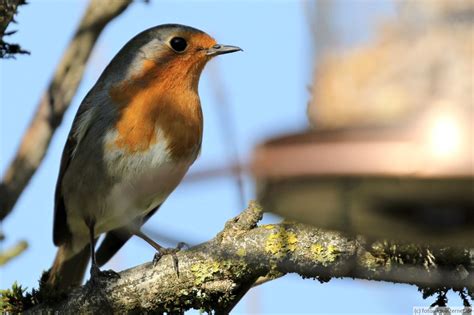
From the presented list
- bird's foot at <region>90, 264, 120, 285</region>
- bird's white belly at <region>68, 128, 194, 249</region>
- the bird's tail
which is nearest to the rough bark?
bird's white belly at <region>68, 128, 194, 249</region>

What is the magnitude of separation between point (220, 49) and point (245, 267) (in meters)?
2.08

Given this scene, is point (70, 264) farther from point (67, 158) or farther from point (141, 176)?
point (141, 176)

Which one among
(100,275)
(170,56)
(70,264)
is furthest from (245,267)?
(70,264)

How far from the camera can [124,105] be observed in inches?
230

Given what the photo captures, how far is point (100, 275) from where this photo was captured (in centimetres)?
500

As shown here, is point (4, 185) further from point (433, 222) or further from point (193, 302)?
point (433, 222)

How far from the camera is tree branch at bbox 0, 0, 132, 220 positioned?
553 cm

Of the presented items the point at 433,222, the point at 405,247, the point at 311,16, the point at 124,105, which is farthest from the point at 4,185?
the point at 433,222

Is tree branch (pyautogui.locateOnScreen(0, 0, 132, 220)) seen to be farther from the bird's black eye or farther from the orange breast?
the bird's black eye

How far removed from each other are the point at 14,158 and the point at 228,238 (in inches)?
70.5

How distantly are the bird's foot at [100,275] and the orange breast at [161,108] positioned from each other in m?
0.81

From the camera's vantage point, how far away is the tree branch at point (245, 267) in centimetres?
411

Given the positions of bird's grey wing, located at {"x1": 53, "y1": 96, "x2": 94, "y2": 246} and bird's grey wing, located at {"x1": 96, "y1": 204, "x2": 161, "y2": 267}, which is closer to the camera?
bird's grey wing, located at {"x1": 53, "y1": 96, "x2": 94, "y2": 246}

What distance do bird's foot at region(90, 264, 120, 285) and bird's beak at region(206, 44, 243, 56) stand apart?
1.67 meters
